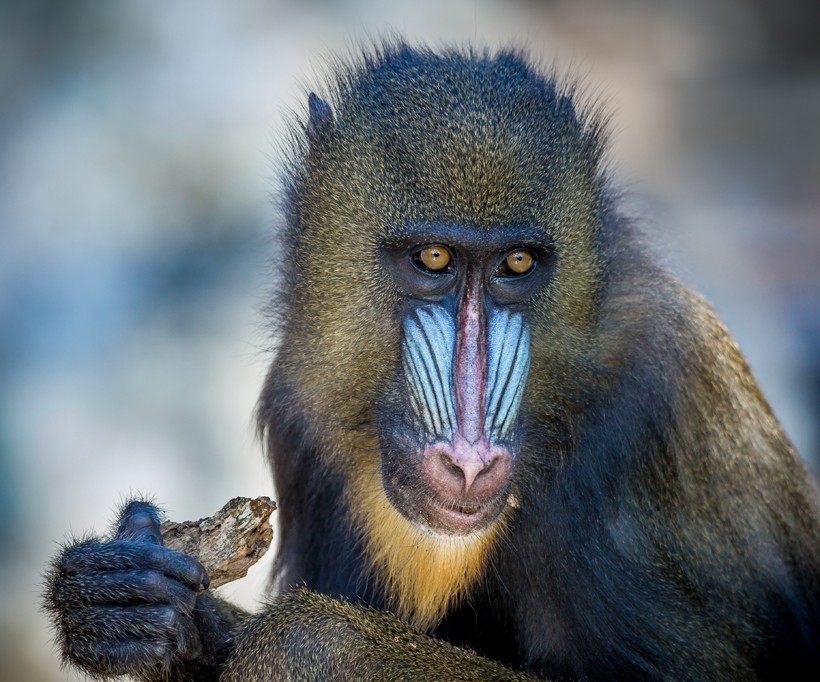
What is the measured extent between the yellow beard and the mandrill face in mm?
70

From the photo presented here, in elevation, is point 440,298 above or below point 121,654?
above

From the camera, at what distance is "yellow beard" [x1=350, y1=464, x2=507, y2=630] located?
3.35 m

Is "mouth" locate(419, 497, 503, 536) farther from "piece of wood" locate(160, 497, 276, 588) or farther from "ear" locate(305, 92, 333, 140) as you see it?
"ear" locate(305, 92, 333, 140)

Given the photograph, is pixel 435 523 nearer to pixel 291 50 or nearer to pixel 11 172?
pixel 11 172

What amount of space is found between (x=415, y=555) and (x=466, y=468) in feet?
1.51

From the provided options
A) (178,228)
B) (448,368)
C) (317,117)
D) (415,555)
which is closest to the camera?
(448,368)

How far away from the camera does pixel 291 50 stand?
8938 mm

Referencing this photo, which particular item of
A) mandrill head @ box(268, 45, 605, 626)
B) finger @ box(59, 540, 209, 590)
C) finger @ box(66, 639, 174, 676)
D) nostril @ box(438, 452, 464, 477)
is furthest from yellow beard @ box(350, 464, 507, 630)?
finger @ box(66, 639, 174, 676)

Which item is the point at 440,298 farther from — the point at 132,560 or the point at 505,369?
the point at 132,560

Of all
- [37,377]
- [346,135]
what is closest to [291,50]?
[37,377]

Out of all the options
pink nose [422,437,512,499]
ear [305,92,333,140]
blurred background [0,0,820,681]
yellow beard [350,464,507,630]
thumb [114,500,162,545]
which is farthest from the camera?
blurred background [0,0,820,681]

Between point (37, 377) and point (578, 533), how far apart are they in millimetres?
4778

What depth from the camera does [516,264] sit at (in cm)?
344

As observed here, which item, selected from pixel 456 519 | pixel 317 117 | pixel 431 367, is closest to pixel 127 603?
pixel 456 519
